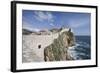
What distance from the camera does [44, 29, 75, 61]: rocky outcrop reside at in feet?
4.94

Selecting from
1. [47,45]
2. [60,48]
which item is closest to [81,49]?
[60,48]

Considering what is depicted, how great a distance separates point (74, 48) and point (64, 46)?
8 cm

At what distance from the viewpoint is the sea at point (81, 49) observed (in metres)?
1.58

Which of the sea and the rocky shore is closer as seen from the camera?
the rocky shore

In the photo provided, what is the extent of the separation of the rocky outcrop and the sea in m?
0.03

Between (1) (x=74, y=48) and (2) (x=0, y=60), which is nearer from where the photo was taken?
(2) (x=0, y=60)

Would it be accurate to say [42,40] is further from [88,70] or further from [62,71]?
[88,70]

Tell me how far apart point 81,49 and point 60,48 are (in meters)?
0.17

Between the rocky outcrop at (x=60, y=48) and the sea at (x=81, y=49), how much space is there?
33 millimetres

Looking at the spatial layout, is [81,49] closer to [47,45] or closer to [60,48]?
[60,48]

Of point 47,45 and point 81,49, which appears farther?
point 81,49

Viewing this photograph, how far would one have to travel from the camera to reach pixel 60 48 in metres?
1.53

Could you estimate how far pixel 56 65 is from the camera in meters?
1.52

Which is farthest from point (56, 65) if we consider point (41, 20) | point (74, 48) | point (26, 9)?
point (26, 9)
